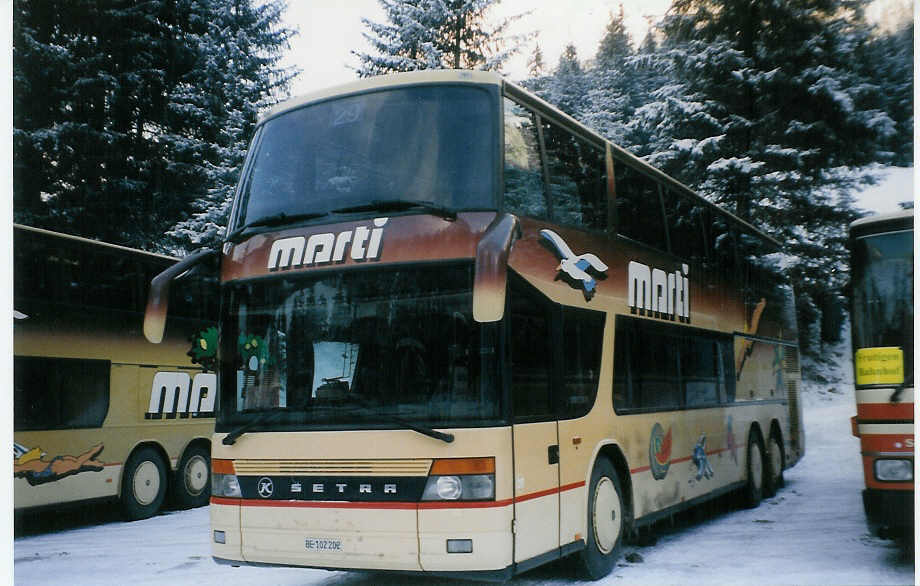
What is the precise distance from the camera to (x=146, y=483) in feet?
36.9

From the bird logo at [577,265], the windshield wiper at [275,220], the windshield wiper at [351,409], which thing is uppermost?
the windshield wiper at [275,220]

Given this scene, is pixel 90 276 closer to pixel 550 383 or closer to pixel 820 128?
pixel 550 383

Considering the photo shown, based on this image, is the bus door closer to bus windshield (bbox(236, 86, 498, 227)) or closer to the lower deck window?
bus windshield (bbox(236, 86, 498, 227))

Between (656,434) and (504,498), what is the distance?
323 centimetres

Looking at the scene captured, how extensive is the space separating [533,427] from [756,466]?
6549mm

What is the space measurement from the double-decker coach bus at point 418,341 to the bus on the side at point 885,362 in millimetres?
2005

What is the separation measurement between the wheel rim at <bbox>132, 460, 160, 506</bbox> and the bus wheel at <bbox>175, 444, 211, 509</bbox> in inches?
15.6

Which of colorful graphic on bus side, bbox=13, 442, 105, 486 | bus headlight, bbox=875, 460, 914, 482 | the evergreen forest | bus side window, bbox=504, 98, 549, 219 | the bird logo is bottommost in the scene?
colorful graphic on bus side, bbox=13, 442, 105, 486

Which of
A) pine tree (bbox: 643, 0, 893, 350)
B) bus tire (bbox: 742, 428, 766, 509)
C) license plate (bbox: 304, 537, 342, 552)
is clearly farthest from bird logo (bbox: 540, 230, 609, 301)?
bus tire (bbox: 742, 428, 766, 509)

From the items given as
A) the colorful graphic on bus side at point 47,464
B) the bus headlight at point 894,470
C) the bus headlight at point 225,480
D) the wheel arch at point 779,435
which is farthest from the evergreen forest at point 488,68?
the bus headlight at point 225,480

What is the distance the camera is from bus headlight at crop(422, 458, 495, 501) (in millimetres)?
5750

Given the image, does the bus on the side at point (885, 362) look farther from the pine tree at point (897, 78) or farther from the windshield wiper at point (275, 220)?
the windshield wiper at point (275, 220)

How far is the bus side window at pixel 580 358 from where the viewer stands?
6992 mm

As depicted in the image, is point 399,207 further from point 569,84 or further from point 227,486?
point 569,84
